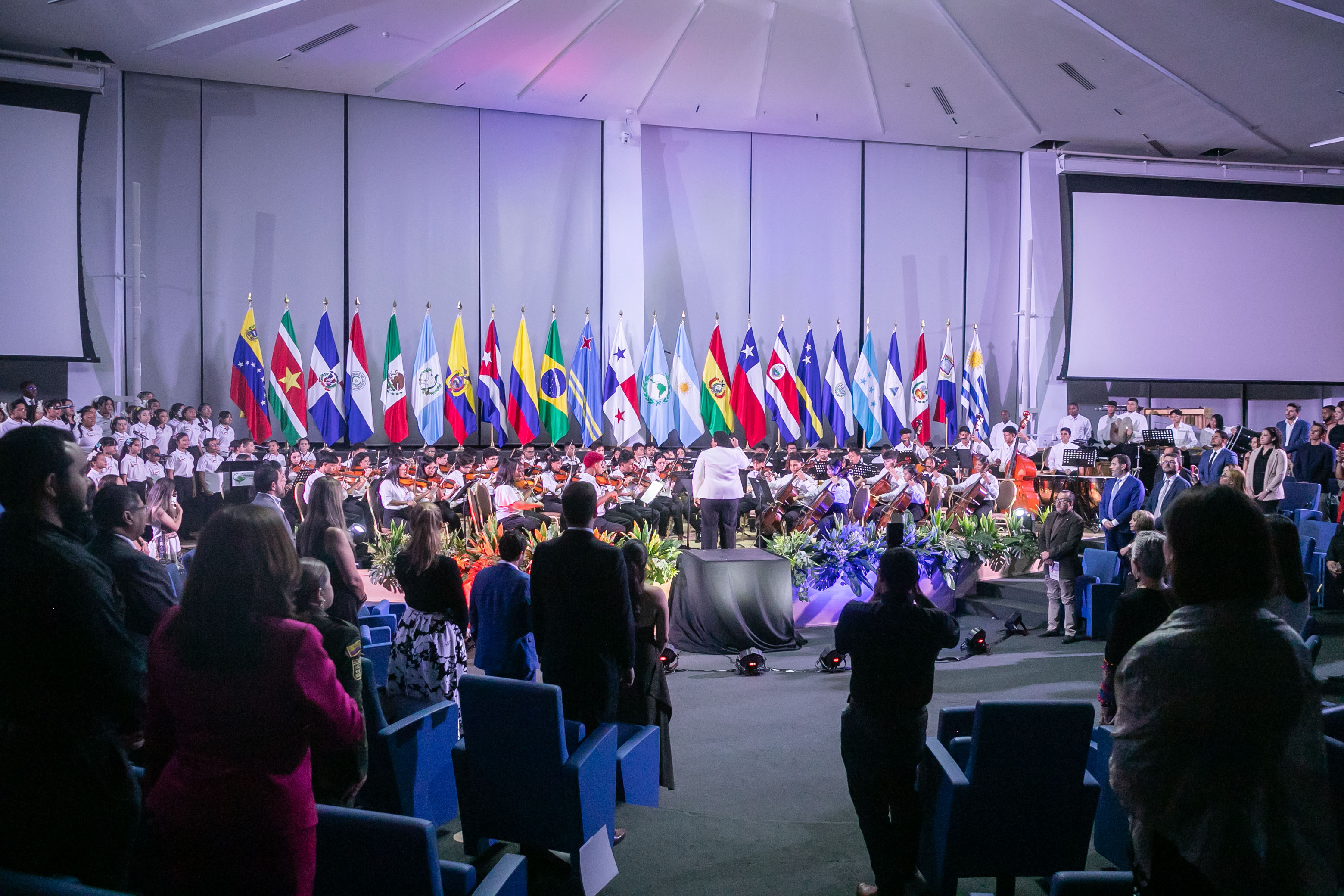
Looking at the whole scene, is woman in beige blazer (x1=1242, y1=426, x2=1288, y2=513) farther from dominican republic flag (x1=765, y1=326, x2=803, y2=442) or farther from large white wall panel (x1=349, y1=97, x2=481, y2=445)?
large white wall panel (x1=349, y1=97, x2=481, y2=445)

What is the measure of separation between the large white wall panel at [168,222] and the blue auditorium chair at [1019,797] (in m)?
13.2

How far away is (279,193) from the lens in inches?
536

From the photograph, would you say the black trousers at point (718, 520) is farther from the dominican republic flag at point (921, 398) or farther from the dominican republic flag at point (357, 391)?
the dominican republic flag at point (921, 398)

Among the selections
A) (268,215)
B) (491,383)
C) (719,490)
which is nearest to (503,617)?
(719,490)

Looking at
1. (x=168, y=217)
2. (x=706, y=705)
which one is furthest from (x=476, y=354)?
(x=706, y=705)

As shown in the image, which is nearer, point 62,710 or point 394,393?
point 62,710

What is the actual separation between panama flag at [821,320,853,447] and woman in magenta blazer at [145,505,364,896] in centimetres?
1375

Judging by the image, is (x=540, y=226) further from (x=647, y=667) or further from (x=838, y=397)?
(x=647, y=667)

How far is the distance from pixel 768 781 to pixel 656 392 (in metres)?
10.7

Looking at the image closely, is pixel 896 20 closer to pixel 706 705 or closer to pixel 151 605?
pixel 706 705

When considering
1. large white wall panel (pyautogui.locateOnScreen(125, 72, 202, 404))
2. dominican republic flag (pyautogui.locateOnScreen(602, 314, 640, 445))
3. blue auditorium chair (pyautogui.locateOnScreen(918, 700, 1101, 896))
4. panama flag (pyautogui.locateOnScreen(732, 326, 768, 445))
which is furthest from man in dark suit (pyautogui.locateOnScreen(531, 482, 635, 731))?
large white wall panel (pyautogui.locateOnScreen(125, 72, 202, 404))

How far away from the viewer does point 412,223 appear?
14289 millimetres

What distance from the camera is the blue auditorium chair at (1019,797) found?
9.02 ft

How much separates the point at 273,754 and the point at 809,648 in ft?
19.5
